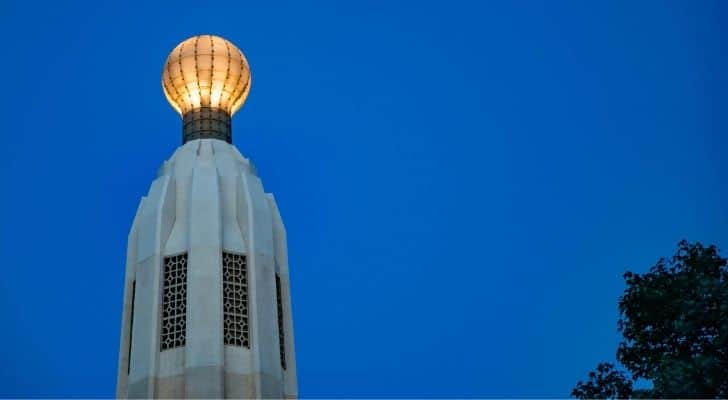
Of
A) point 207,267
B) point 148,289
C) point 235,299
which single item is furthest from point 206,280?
point 148,289

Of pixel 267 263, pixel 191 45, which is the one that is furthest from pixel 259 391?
pixel 191 45

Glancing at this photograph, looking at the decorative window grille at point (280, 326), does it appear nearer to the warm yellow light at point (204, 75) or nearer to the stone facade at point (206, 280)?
the stone facade at point (206, 280)

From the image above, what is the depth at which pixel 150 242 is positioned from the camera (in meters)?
30.1

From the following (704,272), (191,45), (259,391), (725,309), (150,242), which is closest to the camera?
(725,309)

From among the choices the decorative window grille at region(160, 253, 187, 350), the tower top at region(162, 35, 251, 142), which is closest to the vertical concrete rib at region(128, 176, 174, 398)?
the decorative window grille at region(160, 253, 187, 350)

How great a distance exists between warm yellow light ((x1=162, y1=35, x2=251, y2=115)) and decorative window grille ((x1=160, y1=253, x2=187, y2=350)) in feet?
18.6

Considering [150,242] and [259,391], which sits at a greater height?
[150,242]

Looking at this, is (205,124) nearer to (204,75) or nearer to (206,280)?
(204,75)

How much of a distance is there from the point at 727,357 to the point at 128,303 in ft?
56.5

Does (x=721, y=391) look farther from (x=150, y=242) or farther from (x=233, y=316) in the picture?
(x=150, y=242)

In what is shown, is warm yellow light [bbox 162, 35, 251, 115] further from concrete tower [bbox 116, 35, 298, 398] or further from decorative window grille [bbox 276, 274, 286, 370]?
decorative window grille [bbox 276, 274, 286, 370]

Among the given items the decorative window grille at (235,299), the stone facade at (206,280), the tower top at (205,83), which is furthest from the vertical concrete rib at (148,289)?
the tower top at (205,83)

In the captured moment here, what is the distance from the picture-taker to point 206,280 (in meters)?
29.0

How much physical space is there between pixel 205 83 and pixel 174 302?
24.0 ft
